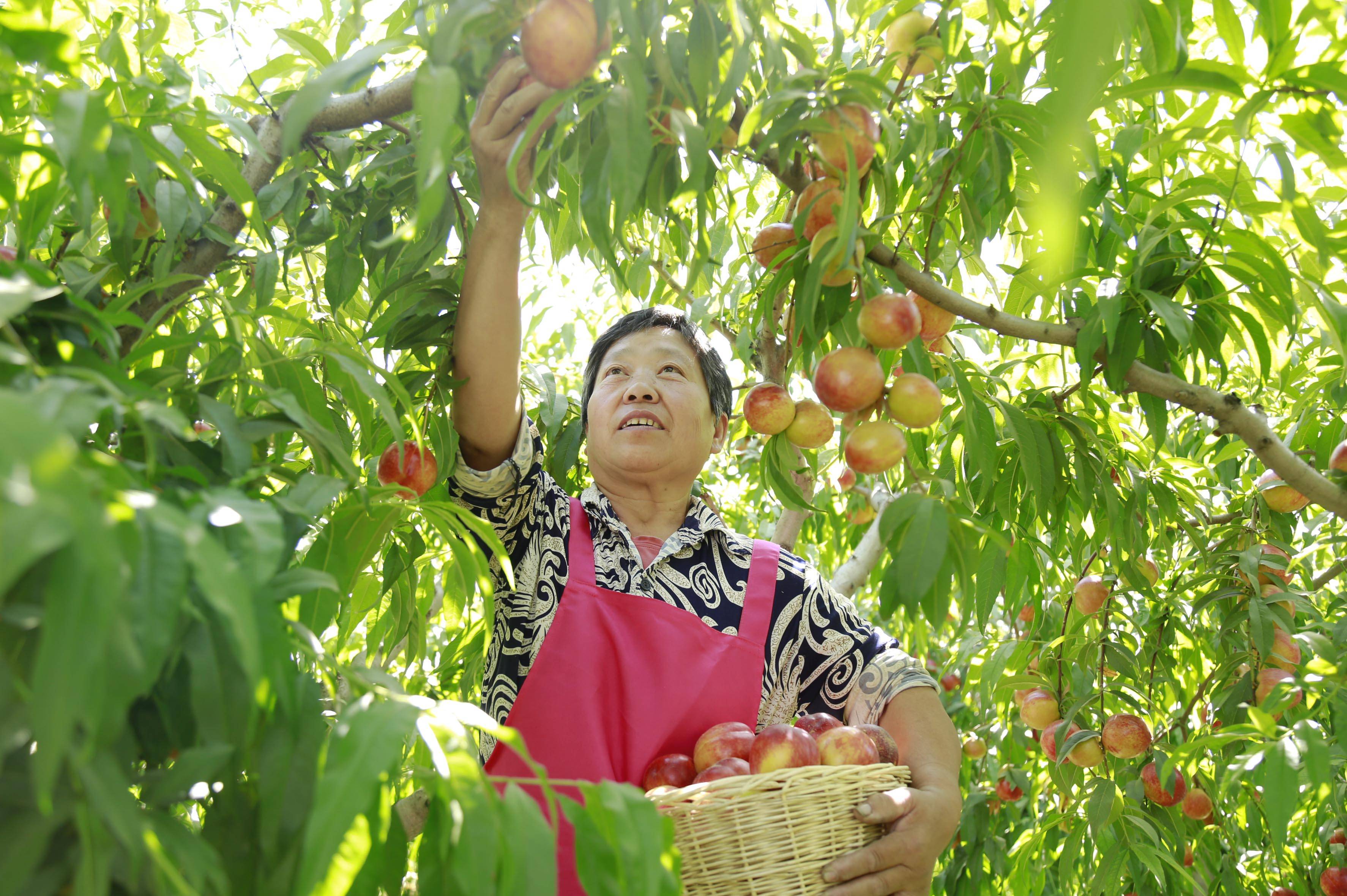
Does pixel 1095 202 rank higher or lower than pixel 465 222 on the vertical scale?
higher

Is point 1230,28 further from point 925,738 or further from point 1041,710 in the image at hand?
point 1041,710

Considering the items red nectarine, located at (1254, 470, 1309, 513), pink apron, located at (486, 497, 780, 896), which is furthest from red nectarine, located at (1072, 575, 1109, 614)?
pink apron, located at (486, 497, 780, 896)

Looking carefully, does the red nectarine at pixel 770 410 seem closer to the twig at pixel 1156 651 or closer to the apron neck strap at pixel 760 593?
the apron neck strap at pixel 760 593

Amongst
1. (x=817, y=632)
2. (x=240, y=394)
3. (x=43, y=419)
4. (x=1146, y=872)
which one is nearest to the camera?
(x=43, y=419)

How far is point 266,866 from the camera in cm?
65

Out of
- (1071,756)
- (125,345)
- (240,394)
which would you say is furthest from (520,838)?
(1071,756)

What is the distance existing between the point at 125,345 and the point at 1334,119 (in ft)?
4.48

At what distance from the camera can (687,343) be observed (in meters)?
1.96

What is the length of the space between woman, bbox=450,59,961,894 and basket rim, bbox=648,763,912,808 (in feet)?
0.74

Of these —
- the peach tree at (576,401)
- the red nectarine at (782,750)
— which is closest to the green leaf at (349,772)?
the peach tree at (576,401)

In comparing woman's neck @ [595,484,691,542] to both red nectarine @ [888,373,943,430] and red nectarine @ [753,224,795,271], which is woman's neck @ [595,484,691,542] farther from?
red nectarine @ [888,373,943,430]

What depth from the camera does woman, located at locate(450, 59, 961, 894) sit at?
1473 millimetres

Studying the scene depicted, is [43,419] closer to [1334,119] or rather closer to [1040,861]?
[1334,119]

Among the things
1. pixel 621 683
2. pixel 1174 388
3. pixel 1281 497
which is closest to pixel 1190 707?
pixel 1281 497
